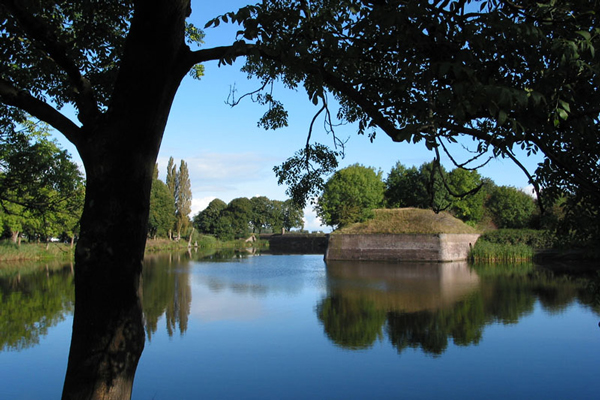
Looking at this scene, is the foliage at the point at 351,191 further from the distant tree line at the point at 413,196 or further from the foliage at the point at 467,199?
the foliage at the point at 467,199

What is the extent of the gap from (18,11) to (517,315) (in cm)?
1445

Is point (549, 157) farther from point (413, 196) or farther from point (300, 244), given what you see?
point (300, 244)

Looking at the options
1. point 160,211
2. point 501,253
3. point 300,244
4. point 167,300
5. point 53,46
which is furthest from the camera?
point 300,244

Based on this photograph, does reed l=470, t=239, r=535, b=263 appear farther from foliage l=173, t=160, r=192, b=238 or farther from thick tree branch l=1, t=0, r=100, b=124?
foliage l=173, t=160, r=192, b=238

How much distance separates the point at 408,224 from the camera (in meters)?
35.9

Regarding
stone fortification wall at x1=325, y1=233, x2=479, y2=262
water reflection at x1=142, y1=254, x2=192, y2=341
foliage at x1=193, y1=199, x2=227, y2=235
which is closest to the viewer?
water reflection at x1=142, y1=254, x2=192, y2=341

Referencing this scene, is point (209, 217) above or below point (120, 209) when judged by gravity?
above

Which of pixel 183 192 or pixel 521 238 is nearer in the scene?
pixel 521 238

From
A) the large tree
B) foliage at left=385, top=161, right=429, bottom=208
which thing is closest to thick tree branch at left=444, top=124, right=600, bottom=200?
the large tree

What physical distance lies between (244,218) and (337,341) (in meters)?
70.9

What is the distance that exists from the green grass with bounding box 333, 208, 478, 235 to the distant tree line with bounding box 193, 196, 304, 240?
3908 cm

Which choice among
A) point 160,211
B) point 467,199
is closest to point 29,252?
point 160,211

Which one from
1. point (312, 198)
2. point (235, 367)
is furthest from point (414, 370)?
point (312, 198)

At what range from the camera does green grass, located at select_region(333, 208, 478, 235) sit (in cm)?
3484
